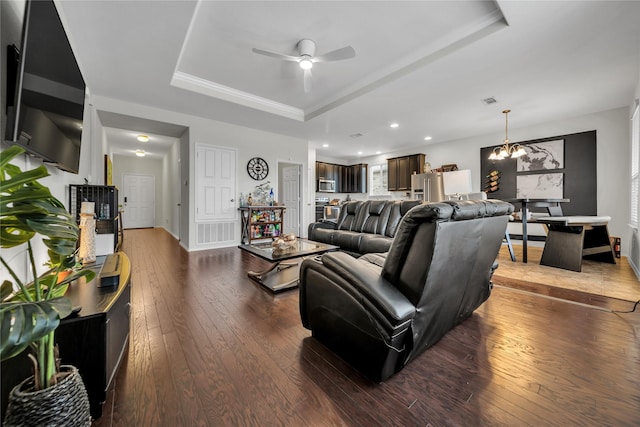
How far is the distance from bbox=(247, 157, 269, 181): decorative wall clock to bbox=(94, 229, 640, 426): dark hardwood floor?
3.77 m

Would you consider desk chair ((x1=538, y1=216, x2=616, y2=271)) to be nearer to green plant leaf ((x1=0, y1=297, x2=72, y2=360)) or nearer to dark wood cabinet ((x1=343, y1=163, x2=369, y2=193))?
green plant leaf ((x1=0, y1=297, x2=72, y2=360))

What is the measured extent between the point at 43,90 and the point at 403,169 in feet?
24.1

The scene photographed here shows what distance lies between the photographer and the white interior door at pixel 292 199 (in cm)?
654

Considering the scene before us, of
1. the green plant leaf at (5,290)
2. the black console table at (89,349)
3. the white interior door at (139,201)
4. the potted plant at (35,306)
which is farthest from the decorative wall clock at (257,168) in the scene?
the white interior door at (139,201)

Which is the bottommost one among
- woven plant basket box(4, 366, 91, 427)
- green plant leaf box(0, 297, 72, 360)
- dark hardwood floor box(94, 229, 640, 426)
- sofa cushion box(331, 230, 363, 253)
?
dark hardwood floor box(94, 229, 640, 426)

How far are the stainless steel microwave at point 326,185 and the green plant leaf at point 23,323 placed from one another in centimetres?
779

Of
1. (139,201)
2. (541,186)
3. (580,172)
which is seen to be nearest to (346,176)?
(541,186)

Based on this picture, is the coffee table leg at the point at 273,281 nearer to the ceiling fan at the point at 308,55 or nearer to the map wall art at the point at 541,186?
the ceiling fan at the point at 308,55

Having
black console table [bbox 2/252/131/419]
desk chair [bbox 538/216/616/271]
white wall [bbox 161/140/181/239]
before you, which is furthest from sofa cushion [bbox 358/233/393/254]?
white wall [bbox 161/140/181/239]

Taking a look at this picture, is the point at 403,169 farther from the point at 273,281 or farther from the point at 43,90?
the point at 43,90

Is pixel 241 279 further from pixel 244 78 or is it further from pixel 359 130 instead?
pixel 359 130

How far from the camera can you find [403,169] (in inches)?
294

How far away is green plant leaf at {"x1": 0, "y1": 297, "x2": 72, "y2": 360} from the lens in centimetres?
56

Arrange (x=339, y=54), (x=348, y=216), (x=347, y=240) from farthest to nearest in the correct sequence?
(x=348, y=216)
(x=347, y=240)
(x=339, y=54)
